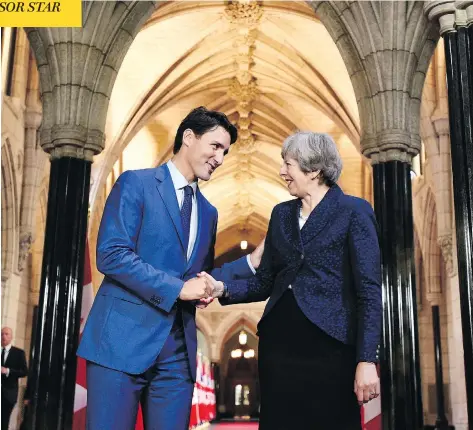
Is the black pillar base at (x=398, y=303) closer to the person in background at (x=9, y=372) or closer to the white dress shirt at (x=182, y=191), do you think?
the person in background at (x=9, y=372)

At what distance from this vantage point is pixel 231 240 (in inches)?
1136

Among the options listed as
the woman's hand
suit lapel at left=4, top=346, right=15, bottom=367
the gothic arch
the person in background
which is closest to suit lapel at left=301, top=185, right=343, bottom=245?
the woman's hand

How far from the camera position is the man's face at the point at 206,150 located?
2.35 meters

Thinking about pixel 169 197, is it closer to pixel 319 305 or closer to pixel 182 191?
pixel 182 191

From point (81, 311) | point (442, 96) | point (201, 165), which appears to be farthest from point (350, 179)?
point (201, 165)

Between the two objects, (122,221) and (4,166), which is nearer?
(122,221)

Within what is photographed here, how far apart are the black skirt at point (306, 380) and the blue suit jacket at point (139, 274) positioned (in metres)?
0.29

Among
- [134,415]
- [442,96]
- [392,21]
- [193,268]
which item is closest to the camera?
[134,415]

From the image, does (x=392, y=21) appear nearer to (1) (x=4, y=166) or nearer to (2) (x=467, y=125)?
(2) (x=467, y=125)

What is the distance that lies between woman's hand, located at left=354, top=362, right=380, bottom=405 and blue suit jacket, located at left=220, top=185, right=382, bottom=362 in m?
0.03

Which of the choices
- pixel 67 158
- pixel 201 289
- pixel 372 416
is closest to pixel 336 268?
pixel 201 289

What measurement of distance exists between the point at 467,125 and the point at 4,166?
841cm

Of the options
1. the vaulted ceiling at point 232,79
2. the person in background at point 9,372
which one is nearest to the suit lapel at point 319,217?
the person in background at point 9,372

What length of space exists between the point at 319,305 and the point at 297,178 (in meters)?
0.42
